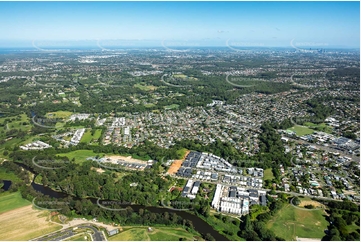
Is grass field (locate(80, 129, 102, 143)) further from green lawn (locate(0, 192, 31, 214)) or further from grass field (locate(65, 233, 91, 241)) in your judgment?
grass field (locate(65, 233, 91, 241))

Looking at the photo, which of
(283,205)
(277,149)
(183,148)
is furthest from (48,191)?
(277,149)

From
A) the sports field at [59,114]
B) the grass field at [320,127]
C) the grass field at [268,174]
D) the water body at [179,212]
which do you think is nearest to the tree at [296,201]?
the grass field at [268,174]

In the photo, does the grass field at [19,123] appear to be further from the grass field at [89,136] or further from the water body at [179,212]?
the water body at [179,212]

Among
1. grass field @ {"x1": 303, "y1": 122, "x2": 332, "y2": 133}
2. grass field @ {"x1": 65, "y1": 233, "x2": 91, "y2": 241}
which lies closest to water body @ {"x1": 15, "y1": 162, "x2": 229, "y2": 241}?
grass field @ {"x1": 65, "y1": 233, "x2": 91, "y2": 241}

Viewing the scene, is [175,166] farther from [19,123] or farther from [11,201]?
[19,123]

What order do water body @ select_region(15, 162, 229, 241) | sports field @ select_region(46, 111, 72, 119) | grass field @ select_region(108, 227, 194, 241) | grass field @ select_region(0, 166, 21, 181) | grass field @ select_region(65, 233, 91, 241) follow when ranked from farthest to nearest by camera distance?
1. sports field @ select_region(46, 111, 72, 119)
2. grass field @ select_region(0, 166, 21, 181)
3. water body @ select_region(15, 162, 229, 241)
4. grass field @ select_region(108, 227, 194, 241)
5. grass field @ select_region(65, 233, 91, 241)

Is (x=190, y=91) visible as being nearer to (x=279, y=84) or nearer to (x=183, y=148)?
(x=279, y=84)
